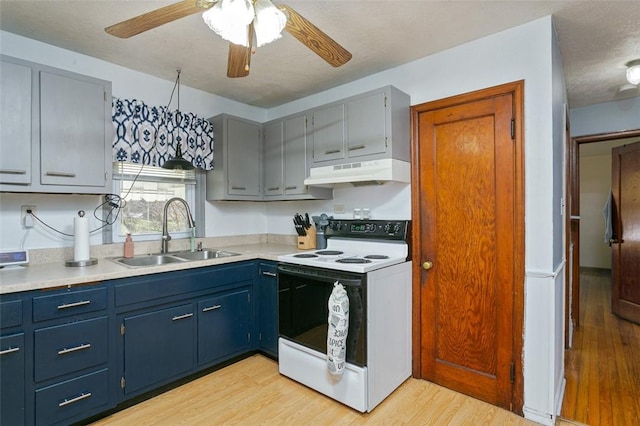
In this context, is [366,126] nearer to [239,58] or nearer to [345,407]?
[239,58]

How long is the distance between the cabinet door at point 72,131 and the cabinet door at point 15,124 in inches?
2.8

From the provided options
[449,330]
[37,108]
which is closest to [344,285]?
[449,330]

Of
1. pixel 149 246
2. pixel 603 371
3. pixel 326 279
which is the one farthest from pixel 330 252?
pixel 603 371

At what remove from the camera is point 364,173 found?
97.3 inches

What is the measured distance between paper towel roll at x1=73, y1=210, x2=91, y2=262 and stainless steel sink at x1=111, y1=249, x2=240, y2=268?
9.6 inches

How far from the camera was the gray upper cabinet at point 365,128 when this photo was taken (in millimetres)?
2418

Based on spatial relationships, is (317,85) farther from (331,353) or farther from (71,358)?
(71,358)

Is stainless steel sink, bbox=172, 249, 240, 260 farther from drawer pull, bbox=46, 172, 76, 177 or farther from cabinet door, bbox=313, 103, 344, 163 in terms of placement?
cabinet door, bbox=313, 103, 344, 163

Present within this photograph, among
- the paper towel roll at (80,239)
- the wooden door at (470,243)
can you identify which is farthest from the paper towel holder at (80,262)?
the wooden door at (470,243)

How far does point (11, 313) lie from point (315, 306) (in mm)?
1683

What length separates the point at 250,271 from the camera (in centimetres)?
280

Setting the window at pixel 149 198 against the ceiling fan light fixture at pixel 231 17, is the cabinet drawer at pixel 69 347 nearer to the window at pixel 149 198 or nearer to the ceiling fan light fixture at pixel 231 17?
the window at pixel 149 198

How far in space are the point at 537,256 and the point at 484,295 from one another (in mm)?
423

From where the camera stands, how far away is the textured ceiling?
1905mm
